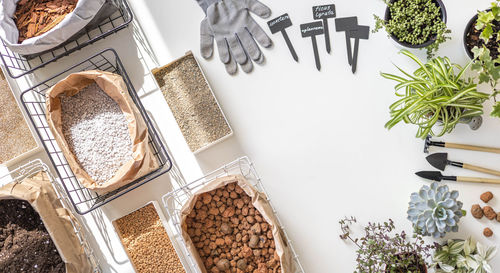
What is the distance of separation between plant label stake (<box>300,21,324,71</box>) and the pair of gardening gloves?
0.51 feet

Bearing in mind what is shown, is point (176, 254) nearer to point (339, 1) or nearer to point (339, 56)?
point (339, 56)

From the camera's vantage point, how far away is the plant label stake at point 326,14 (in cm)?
182

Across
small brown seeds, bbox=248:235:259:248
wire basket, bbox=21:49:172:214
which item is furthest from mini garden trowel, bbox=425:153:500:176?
wire basket, bbox=21:49:172:214

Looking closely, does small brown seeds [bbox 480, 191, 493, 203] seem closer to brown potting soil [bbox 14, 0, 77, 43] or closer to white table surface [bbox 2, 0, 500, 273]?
white table surface [bbox 2, 0, 500, 273]

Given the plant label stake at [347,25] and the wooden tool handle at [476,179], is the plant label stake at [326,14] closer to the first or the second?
the plant label stake at [347,25]

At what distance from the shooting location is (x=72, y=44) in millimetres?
1838

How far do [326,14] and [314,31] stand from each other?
85mm

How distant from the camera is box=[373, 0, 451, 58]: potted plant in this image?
5.45 feet

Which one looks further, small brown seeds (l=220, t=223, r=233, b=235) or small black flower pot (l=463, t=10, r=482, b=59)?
small brown seeds (l=220, t=223, r=233, b=235)

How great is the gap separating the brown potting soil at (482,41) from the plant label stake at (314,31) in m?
0.57

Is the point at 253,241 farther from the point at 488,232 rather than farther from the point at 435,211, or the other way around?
the point at 488,232

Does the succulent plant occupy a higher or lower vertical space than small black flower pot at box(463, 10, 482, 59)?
lower

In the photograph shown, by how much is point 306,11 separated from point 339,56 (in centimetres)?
24

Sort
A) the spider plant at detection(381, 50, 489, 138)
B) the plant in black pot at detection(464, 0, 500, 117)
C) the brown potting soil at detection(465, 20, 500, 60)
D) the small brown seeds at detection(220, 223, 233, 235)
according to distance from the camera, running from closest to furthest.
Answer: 1. the plant in black pot at detection(464, 0, 500, 117)
2. the spider plant at detection(381, 50, 489, 138)
3. the brown potting soil at detection(465, 20, 500, 60)
4. the small brown seeds at detection(220, 223, 233, 235)
